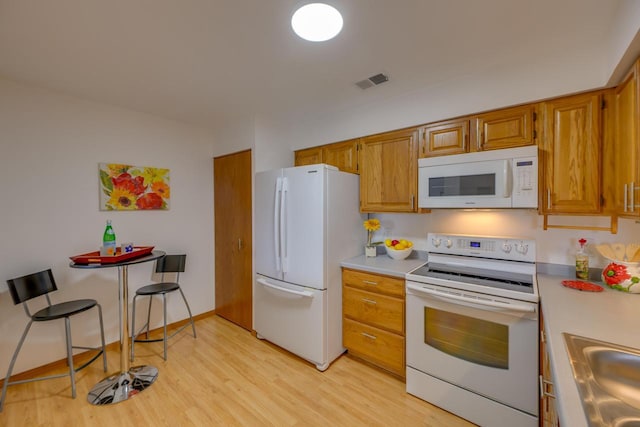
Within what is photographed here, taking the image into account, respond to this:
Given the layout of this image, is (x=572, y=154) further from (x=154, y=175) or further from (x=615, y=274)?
(x=154, y=175)

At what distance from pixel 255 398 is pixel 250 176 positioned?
6.62 feet

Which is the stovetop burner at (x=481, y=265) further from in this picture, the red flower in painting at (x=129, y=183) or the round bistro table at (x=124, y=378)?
the red flower in painting at (x=129, y=183)

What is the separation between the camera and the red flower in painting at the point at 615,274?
158 cm

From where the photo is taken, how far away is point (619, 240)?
5.78 feet

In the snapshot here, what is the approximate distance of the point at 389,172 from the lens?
8.06 feet

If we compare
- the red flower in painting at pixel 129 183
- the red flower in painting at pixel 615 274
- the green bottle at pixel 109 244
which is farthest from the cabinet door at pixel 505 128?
the red flower in painting at pixel 129 183

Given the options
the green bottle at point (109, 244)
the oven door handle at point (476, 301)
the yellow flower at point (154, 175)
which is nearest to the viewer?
the oven door handle at point (476, 301)

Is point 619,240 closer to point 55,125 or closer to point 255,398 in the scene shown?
point 255,398

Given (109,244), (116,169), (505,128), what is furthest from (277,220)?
(505,128)

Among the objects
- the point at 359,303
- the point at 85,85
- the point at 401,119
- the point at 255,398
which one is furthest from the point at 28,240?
the point at 401,119

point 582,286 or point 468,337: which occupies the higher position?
point 582,286

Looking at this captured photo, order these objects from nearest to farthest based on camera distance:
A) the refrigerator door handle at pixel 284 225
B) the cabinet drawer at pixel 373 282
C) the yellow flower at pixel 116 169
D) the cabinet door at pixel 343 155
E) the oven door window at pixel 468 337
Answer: the oven door window at pixel 468 337 → the cabinet drawer at pixel 373 282 → the refrigerator door handle at pixel 284 225 → the yellow flower at pixel 116 169 → the cabinet door at pixel 343 155

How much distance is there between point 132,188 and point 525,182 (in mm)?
3403

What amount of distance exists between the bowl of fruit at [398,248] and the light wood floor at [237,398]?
100cm
